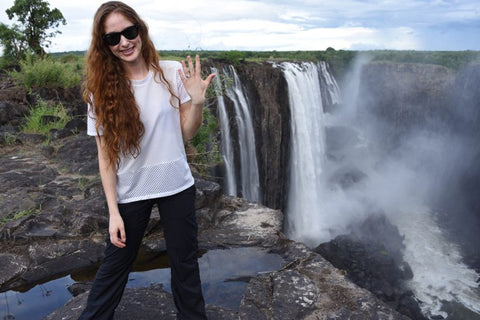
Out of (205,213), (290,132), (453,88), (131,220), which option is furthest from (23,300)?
(453,88)

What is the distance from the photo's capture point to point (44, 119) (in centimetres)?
754

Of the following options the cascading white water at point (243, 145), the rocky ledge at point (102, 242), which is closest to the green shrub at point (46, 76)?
the rocky ledge at point (102, 242)

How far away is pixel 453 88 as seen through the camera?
28531 mm

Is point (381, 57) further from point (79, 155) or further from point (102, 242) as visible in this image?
point (102, 242)

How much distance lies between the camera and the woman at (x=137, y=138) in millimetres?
2029

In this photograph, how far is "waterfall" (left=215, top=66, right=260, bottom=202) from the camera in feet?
43.0

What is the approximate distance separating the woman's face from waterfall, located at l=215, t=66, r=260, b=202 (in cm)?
1038

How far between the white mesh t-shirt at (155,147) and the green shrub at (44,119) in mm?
5966

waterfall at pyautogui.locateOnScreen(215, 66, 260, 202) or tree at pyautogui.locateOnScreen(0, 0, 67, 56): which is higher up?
tree at pyautogui.locateOnScreen(0, 0, 67, 56)

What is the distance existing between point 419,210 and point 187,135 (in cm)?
2618

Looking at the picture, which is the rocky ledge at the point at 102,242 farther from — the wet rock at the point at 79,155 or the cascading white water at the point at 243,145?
the cascading white water at the point at 243,145

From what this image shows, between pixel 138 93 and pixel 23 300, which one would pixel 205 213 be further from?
pixel 138 93

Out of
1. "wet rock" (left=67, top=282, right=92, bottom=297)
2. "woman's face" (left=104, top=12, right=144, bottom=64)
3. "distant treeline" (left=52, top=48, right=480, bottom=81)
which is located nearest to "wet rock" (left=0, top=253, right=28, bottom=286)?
"wet rock" (left=67, top=282, right=92, bottom=297)

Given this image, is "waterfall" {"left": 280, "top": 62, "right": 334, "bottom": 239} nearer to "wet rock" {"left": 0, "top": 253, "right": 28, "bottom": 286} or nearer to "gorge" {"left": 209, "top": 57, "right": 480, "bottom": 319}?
"gorge" {"left": 209, "top": 57, "right": 480, "bottom": 319}
